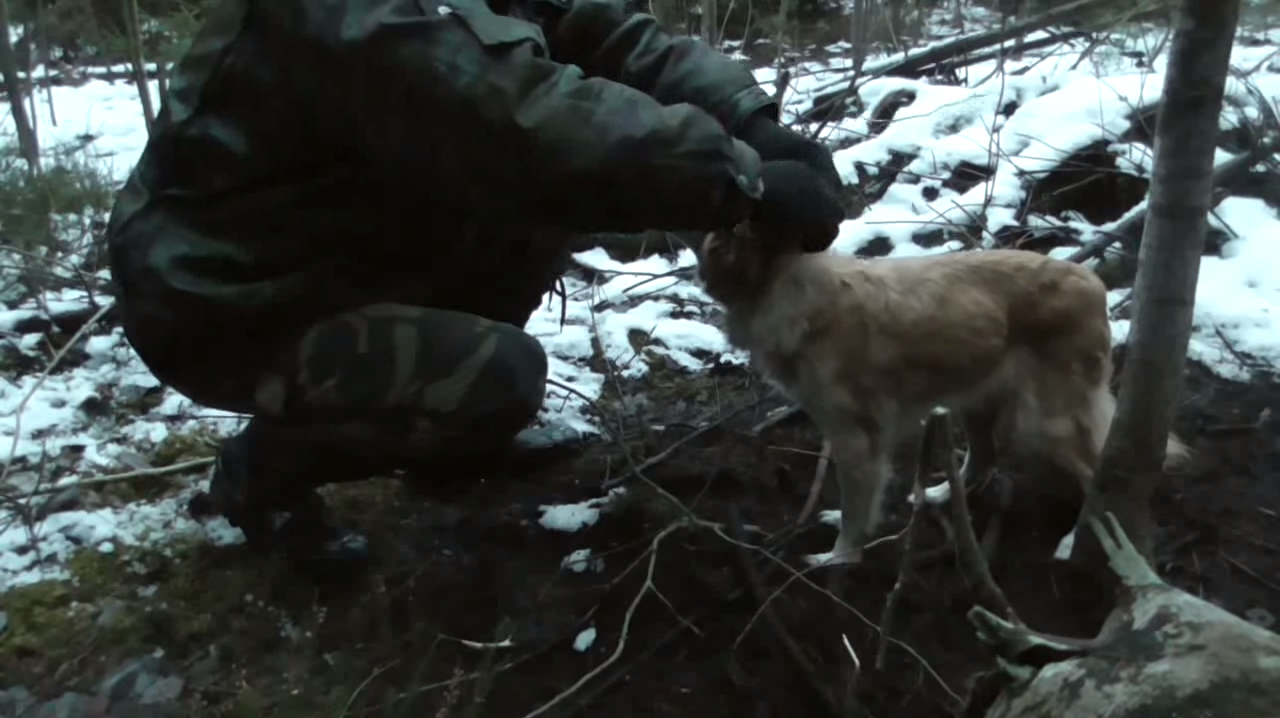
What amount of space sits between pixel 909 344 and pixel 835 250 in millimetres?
644

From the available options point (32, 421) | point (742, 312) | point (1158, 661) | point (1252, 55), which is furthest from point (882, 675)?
point (32, 421)

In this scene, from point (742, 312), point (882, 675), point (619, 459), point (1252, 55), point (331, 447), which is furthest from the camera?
point (619, 459)

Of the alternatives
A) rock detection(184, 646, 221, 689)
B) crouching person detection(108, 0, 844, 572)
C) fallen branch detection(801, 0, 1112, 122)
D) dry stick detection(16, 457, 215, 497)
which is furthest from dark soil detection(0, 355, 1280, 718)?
fallen branch detection(801, 0, 1112, 122)

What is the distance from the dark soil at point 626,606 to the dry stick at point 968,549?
0.93 ft

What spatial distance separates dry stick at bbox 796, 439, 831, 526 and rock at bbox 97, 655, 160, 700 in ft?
5.85

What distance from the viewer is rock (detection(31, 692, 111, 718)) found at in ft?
8.29

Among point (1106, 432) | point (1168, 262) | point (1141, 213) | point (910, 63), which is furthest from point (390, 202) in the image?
point (910, 63)

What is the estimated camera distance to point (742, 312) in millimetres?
3107

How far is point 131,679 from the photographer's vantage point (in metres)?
2.65

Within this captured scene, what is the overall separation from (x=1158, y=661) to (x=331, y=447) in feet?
6.74

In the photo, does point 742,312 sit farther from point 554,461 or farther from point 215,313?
point 215,313

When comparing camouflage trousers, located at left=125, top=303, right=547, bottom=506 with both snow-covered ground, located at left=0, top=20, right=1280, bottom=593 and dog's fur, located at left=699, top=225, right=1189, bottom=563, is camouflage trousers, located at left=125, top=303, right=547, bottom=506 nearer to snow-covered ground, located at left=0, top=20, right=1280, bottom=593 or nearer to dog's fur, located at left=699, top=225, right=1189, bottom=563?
snow-covered ground, located at left=0, top=20, right=1280, bottom=593

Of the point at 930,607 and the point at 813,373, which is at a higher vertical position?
the point at 813,373

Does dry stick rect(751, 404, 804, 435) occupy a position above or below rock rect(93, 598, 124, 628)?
above
